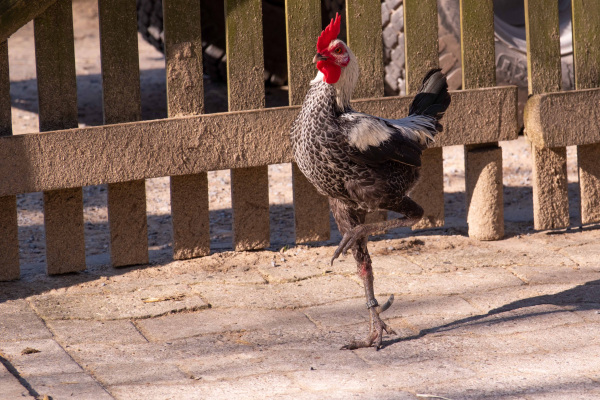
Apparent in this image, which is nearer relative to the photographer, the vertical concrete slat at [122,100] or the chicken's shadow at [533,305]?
the chicken's shadow at [533,305]

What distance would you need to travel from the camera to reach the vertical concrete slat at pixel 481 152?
471 centimetres

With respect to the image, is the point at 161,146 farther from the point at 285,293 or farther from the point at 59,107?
the point at 285,293

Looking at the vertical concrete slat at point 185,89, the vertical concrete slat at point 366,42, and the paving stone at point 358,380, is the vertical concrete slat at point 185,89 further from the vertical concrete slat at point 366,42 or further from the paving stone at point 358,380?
the paving stone at point 358,380

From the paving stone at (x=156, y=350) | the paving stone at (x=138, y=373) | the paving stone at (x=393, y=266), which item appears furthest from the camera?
the paving stone at (x=393, y=266)

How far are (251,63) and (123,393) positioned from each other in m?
2.18

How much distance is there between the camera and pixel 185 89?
4.32m

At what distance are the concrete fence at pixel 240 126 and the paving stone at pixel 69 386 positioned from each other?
132 centimetres

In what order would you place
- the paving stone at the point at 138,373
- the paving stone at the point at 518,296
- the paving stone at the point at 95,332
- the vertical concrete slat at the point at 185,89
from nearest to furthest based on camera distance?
the paving stone at the point at 138,373
the paving stone at the point at 95,332
the paving stone at the point at 518,296
the vertical concrete slat at the point at 185,89

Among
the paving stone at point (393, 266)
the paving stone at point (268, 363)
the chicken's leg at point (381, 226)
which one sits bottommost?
the paving stone at point (268, 363)

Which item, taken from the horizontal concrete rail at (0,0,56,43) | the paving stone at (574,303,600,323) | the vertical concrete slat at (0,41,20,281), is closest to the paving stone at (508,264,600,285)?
the paving stone at (574,303,600,323)

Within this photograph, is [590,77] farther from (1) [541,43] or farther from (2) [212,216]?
(2) [212,216]

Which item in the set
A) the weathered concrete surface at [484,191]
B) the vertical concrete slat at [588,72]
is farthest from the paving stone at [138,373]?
the vertical concrete slat at [588,72]

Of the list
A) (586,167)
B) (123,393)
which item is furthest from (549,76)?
(123,393)

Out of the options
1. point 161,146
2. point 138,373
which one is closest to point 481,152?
point 161,146
